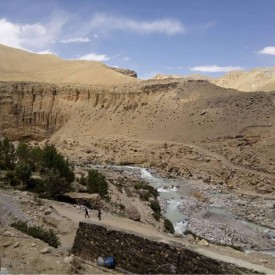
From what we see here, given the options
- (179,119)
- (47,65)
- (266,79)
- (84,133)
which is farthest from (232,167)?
(266,79)

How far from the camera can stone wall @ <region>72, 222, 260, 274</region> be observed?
9.22 metres

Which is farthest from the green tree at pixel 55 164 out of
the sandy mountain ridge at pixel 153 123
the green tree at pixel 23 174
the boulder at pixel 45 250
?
the sandy mountain ridge at pixel 153 123

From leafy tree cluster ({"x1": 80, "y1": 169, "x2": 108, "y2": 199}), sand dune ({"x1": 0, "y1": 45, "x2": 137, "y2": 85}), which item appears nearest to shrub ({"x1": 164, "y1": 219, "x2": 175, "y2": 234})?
leafy tree cluster ({"x1": 80, "y1": 169, "x2": 108, "y2": 199})

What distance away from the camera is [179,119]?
58.8 meters

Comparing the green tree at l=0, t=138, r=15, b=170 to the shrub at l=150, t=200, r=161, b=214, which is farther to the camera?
the shrub at l=150, t=200, r=161, b=214

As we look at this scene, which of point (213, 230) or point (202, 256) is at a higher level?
point (202, 256)

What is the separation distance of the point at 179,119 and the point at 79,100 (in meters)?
16.9

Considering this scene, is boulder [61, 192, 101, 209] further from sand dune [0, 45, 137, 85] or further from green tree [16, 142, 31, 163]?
sand dune [0, 45, 137, 85]

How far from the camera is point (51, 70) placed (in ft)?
301

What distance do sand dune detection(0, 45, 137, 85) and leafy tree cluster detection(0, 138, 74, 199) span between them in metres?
43.7

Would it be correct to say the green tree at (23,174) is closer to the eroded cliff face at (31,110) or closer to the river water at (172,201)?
the river water at (172,201)

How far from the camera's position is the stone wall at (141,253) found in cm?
922

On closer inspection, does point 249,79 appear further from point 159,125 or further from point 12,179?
point 12,179

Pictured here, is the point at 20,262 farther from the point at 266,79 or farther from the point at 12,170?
the point at 266,79
